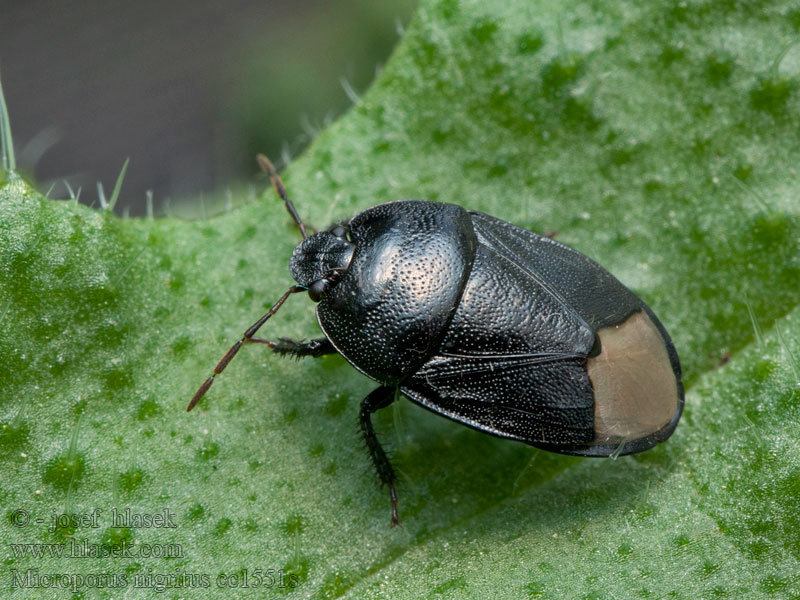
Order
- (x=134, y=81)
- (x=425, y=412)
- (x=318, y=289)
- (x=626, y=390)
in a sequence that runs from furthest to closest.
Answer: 1. (x=134, y=81)
2. (x=425, y=412)
3. (x=318, y=289)
4. (x=626, y=390)

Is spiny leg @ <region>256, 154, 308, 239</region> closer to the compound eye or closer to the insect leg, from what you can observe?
the compound eye

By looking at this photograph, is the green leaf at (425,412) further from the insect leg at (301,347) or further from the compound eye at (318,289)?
the compound eye at (318,289)

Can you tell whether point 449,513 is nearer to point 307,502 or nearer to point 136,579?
point 307,502

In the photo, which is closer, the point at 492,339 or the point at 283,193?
the point at 492,339

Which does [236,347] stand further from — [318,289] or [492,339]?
[492,339]

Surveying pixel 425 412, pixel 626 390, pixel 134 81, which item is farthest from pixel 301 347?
pixel 134 81

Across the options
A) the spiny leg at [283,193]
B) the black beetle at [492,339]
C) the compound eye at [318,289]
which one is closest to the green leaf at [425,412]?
the spiny leg at [283,193]

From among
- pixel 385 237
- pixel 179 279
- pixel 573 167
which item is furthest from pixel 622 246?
pixel 179 279
